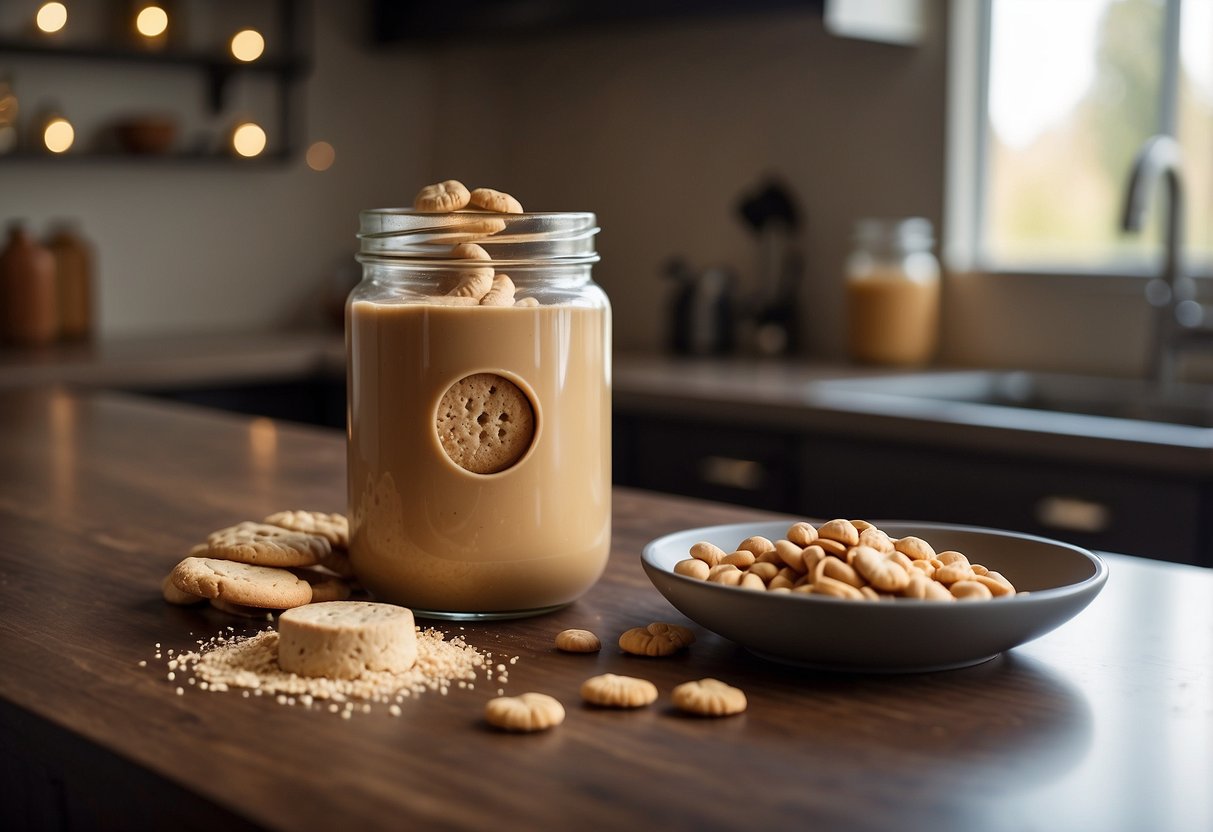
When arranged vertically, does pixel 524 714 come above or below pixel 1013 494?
above

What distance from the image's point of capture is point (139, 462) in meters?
1.53

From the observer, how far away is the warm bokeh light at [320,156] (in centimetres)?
394

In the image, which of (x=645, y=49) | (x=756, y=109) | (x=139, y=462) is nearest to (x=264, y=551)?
(x=139, y=462)

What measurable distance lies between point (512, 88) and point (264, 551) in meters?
3.37

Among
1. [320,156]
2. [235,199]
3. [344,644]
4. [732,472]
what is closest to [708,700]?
[344,644]

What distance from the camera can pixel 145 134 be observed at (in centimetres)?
344

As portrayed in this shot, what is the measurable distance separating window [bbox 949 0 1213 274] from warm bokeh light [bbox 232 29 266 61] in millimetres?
1837

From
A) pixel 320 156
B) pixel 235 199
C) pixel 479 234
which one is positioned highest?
pixel 320 156

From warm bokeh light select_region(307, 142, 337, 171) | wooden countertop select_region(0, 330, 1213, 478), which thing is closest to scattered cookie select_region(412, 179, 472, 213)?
wooden countertop select_region(0, 330, 1213, 478)

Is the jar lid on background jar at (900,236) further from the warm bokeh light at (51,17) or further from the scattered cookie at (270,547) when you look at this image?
the scattered cookie at (270,547)

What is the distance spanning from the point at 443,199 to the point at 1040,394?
221 cm

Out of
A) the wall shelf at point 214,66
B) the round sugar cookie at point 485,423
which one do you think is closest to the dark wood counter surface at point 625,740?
the round sugar cookie at point 485,423

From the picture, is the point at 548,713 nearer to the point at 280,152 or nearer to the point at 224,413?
the point at 224,413

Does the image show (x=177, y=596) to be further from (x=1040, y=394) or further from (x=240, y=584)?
(x=1040, y=394)
